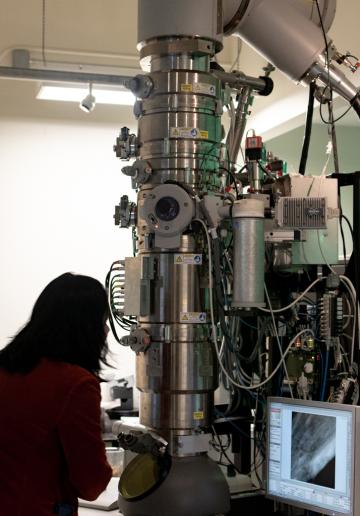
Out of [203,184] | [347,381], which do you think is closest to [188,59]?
[203,184]

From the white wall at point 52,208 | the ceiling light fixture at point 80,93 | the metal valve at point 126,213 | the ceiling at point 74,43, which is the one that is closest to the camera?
the metal valve at point 126,213

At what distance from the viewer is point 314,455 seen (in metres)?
2.21

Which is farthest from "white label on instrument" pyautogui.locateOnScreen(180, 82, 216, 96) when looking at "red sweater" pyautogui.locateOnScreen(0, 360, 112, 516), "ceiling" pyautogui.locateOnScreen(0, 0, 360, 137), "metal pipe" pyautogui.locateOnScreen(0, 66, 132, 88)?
"ceiling" pyautogui.locateOnScreen(0, 0, 360, 137)

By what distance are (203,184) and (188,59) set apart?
1.31 feet

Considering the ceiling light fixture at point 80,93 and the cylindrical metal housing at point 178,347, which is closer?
the cylindrical metal housing at point 178,347

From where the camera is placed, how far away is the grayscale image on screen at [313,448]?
215 cm

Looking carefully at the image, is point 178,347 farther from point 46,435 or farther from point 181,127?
point 181,127

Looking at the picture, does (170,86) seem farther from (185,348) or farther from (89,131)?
(89,131)

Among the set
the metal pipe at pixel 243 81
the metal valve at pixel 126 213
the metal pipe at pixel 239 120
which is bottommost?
the metal valve at pixel 126 213

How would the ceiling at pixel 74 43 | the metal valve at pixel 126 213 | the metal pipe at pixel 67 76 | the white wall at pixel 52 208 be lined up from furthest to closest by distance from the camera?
the white wall at pixel 52 208 → the ceiling at pixel 74 43 → the metal pipe at pixel 67 76 → the metal valve at pixel 126 213

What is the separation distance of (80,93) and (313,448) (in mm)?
3311

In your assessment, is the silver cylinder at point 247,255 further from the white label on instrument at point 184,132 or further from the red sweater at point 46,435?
the red sweater at point 46,435

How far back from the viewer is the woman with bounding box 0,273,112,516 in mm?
1988

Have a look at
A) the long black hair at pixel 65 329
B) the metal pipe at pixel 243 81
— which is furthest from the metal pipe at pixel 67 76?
the long black hair at pixel 65 329
